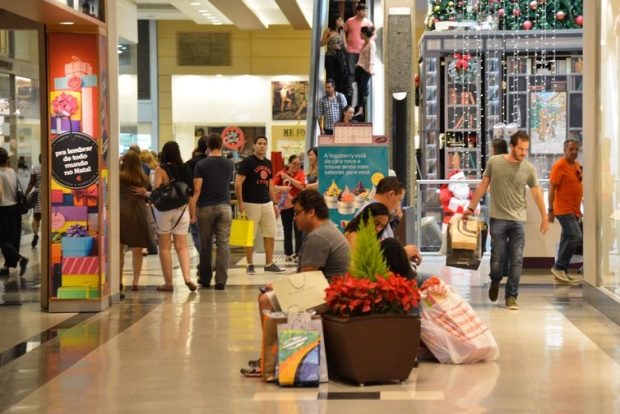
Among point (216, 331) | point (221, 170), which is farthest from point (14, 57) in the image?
point (216, 331)

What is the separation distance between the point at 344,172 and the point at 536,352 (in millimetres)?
3060

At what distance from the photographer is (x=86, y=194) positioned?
9.89 meters

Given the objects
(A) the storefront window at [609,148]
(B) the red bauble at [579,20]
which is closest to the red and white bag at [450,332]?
(A) the storefront window at [609,148]

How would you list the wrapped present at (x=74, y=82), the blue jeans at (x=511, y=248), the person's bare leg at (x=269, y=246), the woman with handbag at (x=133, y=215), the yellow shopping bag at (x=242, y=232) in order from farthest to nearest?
1. the person's bare leg at (x=269, y=246)
2. the yellow shopping bag at (x=242, y=232)
3. the woman with handbag at (x=133, y=215)
4. the blue jeans at (x=511, y=248)
5. the wrapped present at (x=74, y=82)

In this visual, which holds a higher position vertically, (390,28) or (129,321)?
(390,28)

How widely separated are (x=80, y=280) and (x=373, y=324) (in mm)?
4189

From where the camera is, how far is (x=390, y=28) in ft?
45.3

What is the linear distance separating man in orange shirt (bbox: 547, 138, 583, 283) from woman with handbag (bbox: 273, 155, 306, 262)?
11.6 feet

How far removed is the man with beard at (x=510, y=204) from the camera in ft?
32.9

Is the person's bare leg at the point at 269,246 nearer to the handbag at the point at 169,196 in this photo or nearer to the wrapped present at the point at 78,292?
the handbag at the point at 169,196

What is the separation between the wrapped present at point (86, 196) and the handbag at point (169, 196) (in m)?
1.59

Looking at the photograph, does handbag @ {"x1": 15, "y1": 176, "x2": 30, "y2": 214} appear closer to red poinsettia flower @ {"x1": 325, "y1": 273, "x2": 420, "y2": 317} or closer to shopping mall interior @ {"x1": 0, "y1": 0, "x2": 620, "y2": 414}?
shopping mall interior @ {"x1": 0, "y1": 0, "x2": 620, "y2": 414}

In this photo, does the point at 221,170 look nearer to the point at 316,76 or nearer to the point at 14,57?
the point at 14,57

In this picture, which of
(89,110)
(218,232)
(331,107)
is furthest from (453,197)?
(89,110)
